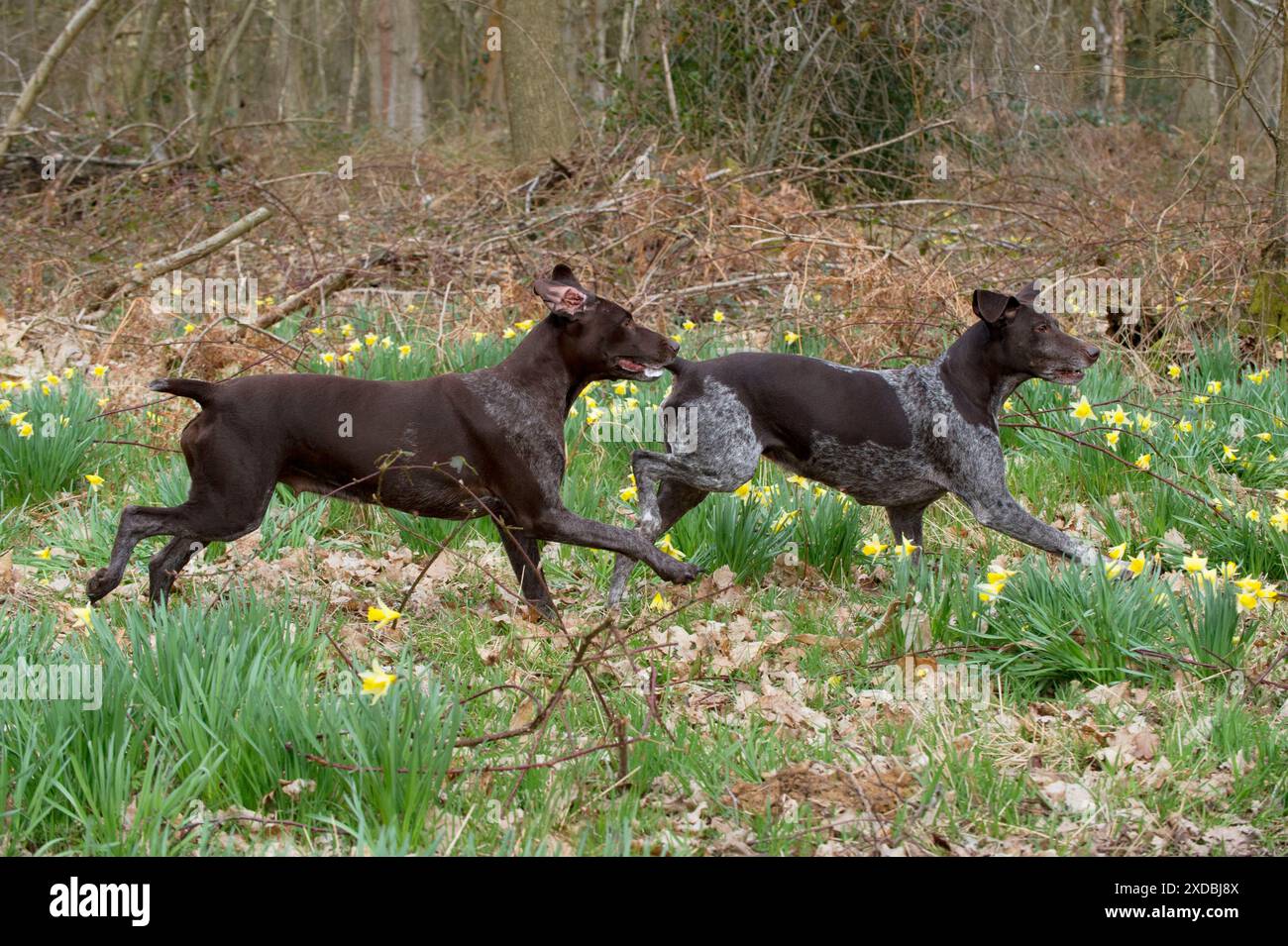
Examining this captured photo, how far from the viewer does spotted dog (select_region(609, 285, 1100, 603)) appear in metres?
5.59

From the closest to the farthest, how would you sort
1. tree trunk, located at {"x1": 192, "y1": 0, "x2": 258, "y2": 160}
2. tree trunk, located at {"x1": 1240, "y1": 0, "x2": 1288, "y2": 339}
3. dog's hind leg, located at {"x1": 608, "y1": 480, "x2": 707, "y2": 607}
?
dog's hind leg, located at {"x1": 608, "y1": 480, "x2": 707, "y2": 607}, tree trunk, located at {"x1": 1240, "y1": 0, "x2": 1288, "y2": 339}, tree trunk, located at {"x1": 192, "y1": 0, "x2": 258, "y2": 160}

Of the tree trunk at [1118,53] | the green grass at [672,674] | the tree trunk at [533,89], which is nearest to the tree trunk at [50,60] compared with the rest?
the tree trunk at [533,89]

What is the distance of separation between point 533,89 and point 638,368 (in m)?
8.42

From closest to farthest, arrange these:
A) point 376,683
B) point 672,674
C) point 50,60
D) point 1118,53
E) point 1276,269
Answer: point 376,683 → point 672,674 → point 1276,269 → point 50,60 → point 1118,53

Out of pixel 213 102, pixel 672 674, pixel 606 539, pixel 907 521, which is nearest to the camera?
pixel 672 674

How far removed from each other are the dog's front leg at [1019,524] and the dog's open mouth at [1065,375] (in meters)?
0.57

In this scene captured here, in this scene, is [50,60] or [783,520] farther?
[50,60]

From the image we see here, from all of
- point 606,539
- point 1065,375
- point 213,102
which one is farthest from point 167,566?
point 213,102

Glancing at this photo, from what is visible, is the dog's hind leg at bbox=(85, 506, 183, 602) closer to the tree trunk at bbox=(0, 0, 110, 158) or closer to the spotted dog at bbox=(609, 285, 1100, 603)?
the spotted dog at bbox=(609, 285, 1100, 603)

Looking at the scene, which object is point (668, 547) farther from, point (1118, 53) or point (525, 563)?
point (1118, 53)

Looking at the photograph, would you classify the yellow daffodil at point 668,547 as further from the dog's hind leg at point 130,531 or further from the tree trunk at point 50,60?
the tree trunk at point 50,60

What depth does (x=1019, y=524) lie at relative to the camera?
5570mm

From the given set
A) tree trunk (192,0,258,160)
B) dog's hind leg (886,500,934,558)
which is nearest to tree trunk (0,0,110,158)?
tree trunk (192,0,258,160)
